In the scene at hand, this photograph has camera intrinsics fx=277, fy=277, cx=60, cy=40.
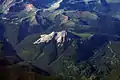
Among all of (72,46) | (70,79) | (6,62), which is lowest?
(72,46)

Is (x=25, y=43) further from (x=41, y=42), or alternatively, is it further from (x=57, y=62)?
(x=57, y=62)

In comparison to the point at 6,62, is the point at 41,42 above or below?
below

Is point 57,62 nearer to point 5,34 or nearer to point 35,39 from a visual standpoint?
point 35,39

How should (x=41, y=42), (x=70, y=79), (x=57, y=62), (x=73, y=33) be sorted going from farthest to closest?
(x=73, y=33) → (x=41, y=42) → (x=57, y=62) → (x=70, y=79)

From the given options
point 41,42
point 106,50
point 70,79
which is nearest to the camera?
point 70,79

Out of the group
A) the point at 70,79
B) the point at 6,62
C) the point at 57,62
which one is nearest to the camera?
the point at 6,62

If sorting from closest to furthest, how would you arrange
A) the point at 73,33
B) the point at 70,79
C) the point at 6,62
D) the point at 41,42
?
the point at 6,62 < the point at 70,79 < the point at 41,42 < the point at 73,33

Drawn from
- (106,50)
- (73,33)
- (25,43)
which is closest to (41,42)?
(25,43)

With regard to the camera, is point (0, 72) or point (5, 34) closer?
point (0, 72)

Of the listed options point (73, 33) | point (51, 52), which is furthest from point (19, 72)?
point (73, 33)
